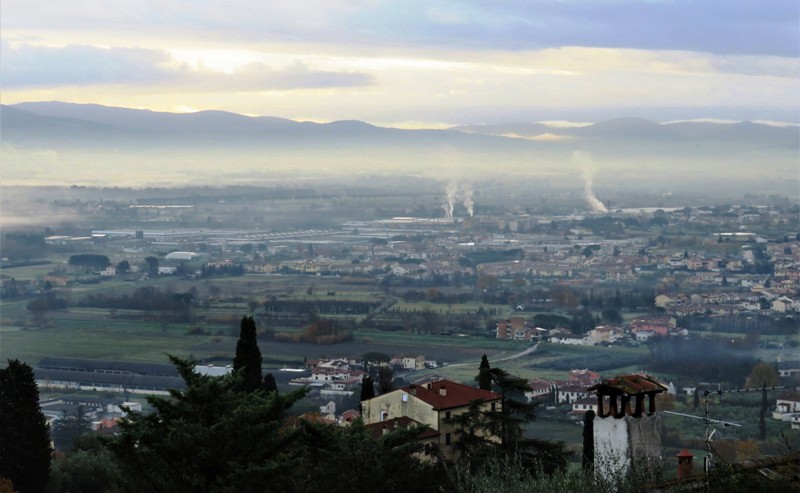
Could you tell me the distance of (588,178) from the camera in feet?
383

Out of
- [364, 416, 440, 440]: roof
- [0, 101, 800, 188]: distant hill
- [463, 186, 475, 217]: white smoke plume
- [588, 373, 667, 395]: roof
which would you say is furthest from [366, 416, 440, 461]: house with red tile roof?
[0, 101, 800, 188]: distant hill

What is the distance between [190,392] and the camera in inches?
378

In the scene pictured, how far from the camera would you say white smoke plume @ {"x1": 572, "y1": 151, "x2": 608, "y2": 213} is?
98500mm

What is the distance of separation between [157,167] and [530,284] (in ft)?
218

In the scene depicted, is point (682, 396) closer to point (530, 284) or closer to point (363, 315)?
point (363, 315)

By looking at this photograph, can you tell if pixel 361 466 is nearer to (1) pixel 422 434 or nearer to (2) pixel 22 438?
(1) pixel 422 434

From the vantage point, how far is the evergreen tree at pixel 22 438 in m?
15.6

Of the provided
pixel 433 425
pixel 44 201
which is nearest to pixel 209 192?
pixel 44 201

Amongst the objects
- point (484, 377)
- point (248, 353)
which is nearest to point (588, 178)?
point (484, 377)

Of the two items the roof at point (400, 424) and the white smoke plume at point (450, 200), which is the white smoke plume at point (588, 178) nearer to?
the white smoke plume at point (450, 200)

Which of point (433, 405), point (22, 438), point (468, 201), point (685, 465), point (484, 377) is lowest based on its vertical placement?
point (468, 201)

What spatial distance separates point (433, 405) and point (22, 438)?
453 cm

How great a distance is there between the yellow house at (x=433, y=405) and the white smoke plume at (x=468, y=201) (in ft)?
254

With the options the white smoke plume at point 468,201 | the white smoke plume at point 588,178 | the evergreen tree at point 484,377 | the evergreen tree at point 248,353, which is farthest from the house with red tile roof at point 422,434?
the white smoke plume at point 588,178
